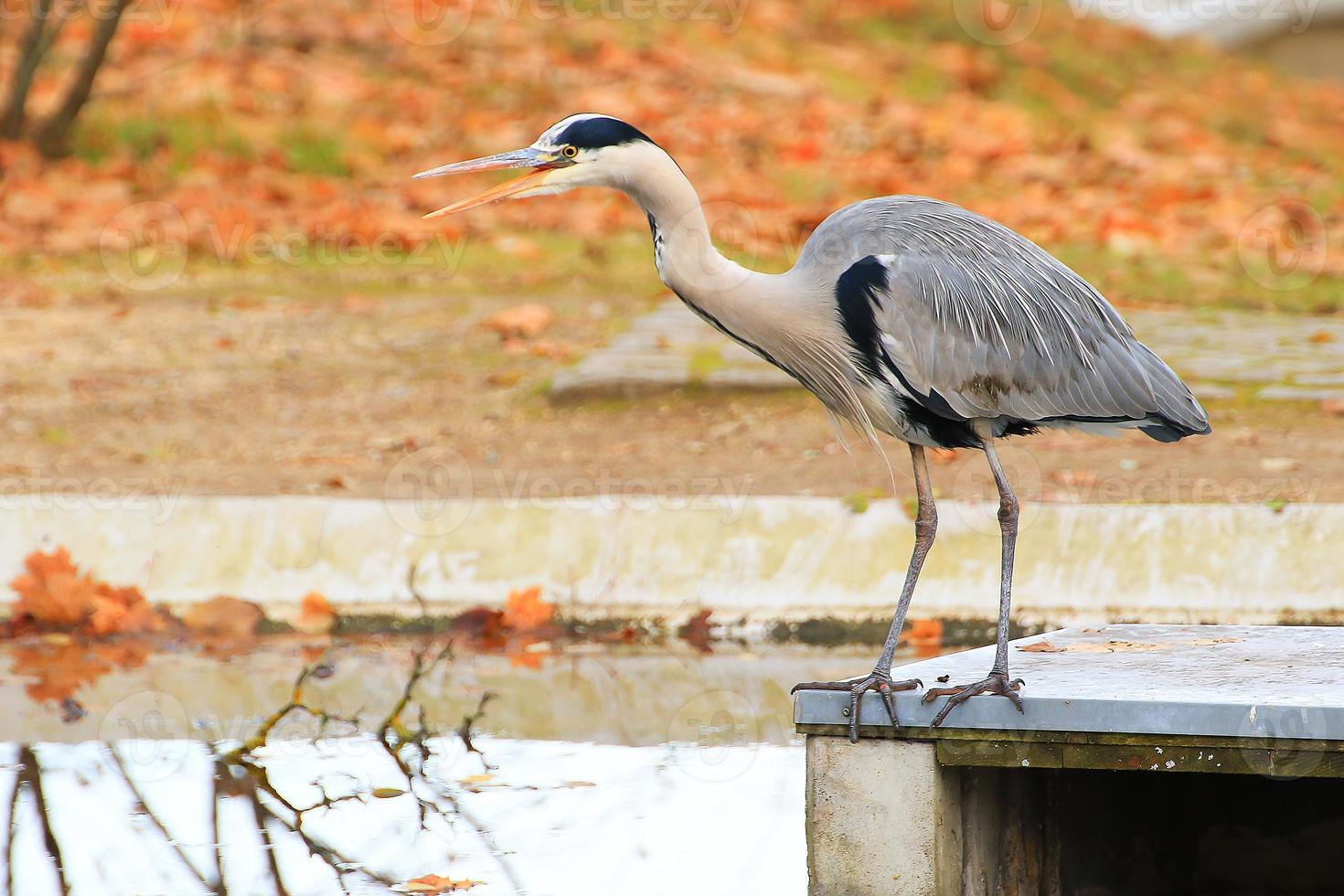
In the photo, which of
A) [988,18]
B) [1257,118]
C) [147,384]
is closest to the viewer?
[147,384]

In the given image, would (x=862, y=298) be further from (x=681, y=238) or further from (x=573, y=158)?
(x=573, y=158)

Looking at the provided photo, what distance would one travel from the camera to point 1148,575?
5.59 metres

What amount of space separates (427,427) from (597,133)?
3869 millimetres

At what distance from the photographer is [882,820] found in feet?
11.0

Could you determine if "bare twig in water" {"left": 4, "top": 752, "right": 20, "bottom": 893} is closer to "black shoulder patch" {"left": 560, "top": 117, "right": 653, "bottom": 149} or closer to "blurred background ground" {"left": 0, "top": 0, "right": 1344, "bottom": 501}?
"black shoulder patch" {"left": 560, "top": 117, "right": 653, "bottom": 149}

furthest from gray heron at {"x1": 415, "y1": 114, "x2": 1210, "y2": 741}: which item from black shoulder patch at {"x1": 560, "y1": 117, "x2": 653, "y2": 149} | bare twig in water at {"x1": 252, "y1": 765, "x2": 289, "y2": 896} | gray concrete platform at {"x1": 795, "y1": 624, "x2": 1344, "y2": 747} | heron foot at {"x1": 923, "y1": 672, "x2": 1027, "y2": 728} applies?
bare twig in water at {"x1": 252, "y1": 765, "x2": 289, "y2": 896}

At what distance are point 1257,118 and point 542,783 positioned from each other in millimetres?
12651

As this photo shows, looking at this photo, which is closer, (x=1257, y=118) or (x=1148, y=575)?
(x=1148, y=575)

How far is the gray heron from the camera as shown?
391cm

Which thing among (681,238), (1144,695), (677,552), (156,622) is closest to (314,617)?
(156,622)

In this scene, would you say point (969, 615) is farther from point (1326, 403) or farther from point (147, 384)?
point (147, 384)

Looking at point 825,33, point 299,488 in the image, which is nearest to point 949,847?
point 299,488

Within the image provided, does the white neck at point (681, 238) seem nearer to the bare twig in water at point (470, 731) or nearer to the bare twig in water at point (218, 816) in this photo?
the bare twig in water at point (470, 731)

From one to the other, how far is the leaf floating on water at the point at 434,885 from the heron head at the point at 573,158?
142cm
